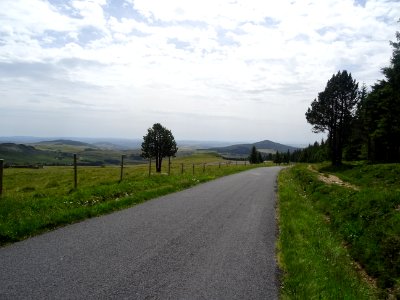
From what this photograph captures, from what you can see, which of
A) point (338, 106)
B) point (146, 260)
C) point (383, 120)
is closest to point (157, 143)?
point (338, 106)

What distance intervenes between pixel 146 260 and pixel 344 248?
666 centimetres

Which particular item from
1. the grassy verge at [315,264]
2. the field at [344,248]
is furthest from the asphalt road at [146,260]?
the field at [344,248]

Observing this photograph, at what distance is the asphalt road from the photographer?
6652mm

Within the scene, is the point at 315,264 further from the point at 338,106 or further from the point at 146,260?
the point at 338,106

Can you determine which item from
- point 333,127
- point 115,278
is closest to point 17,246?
point 115,278

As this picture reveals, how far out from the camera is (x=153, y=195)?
749 inches

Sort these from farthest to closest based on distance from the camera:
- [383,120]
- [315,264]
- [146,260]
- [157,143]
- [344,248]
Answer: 1. [157,143]
2. [383,120]
3. [344,248]
4. [315,264]
5. [146,260]

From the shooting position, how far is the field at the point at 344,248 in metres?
7.73

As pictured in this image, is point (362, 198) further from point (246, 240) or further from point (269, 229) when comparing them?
point (246, 240)

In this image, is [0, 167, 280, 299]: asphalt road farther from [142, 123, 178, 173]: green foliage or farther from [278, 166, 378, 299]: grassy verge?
[142, 123, 178, 173]: green foliage

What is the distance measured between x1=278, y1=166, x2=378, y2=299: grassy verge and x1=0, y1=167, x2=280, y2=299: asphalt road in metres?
Answer: 0.37

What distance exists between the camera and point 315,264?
28.7 ft

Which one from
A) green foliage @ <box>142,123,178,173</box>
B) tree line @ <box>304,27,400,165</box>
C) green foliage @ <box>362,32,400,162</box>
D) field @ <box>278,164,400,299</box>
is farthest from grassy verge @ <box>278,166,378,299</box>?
green foliage @ <box>142,123,178,173</box>

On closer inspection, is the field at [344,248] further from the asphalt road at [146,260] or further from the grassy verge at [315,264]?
the asphalt road at [146,260]
